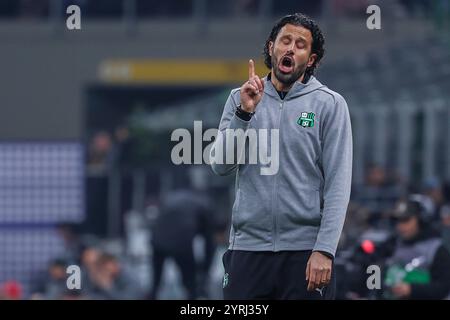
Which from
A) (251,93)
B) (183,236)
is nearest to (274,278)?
(251,93)

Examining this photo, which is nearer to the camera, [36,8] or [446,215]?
[446,215]

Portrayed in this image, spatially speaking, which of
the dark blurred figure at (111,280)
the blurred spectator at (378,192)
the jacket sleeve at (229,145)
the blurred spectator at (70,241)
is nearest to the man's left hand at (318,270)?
the jacket sleeve at (229,145)

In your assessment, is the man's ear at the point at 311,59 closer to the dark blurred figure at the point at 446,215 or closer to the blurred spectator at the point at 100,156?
the dark blurred figure at the point at 446,215

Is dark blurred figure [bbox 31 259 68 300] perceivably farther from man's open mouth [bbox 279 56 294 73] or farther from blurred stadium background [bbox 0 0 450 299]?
man's open mouth [bbox 279 56 294 73]

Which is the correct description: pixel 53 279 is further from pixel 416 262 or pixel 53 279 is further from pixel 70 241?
pixel 416 262

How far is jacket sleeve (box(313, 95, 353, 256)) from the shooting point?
6.45 metres

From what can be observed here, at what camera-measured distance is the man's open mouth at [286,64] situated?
6.60 meters

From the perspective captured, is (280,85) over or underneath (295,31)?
underneath

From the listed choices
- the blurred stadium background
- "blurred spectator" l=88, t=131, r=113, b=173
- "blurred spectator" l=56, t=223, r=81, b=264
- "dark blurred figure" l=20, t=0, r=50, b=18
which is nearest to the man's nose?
the blurred stadium background

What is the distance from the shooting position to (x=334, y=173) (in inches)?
257

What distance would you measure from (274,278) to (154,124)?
1613 centimetres

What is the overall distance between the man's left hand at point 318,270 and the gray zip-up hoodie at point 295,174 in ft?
0.38

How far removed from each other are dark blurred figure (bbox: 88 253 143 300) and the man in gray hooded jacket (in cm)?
759
